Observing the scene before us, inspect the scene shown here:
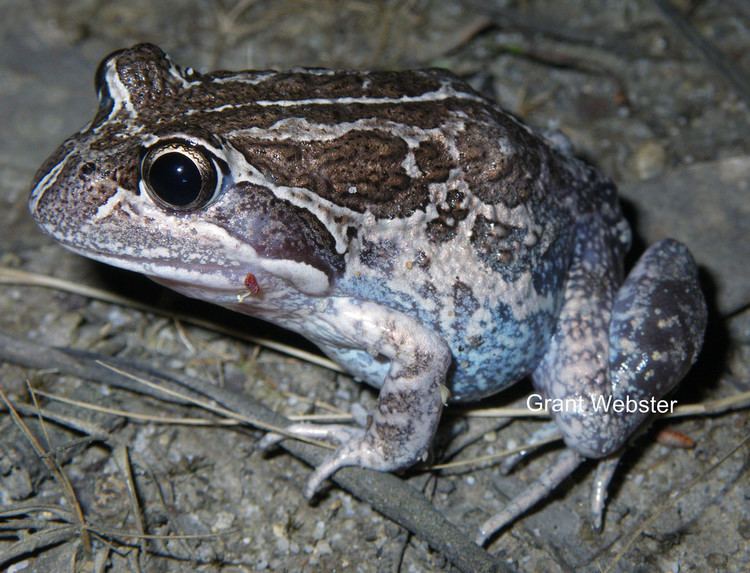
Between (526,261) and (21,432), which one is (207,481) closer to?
(21,432)

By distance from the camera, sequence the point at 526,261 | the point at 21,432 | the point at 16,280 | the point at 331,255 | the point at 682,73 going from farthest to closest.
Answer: the point at 682,73 < the point at 16,280 < the point at 21,432 < the point at 526,261 < the point at 331,255

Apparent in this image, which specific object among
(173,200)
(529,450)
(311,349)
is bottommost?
(529,450)

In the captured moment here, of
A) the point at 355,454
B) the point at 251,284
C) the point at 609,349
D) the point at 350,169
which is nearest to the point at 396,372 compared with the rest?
the point at 355,454

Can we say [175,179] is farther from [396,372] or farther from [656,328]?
[656,328]

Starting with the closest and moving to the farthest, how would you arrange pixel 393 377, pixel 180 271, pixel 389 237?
pixel 180 271 → pixel 389 237 → pixel 393 377

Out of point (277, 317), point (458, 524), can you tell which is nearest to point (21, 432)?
point (277, 317)

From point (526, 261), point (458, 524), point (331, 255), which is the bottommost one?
point (458, 524)
